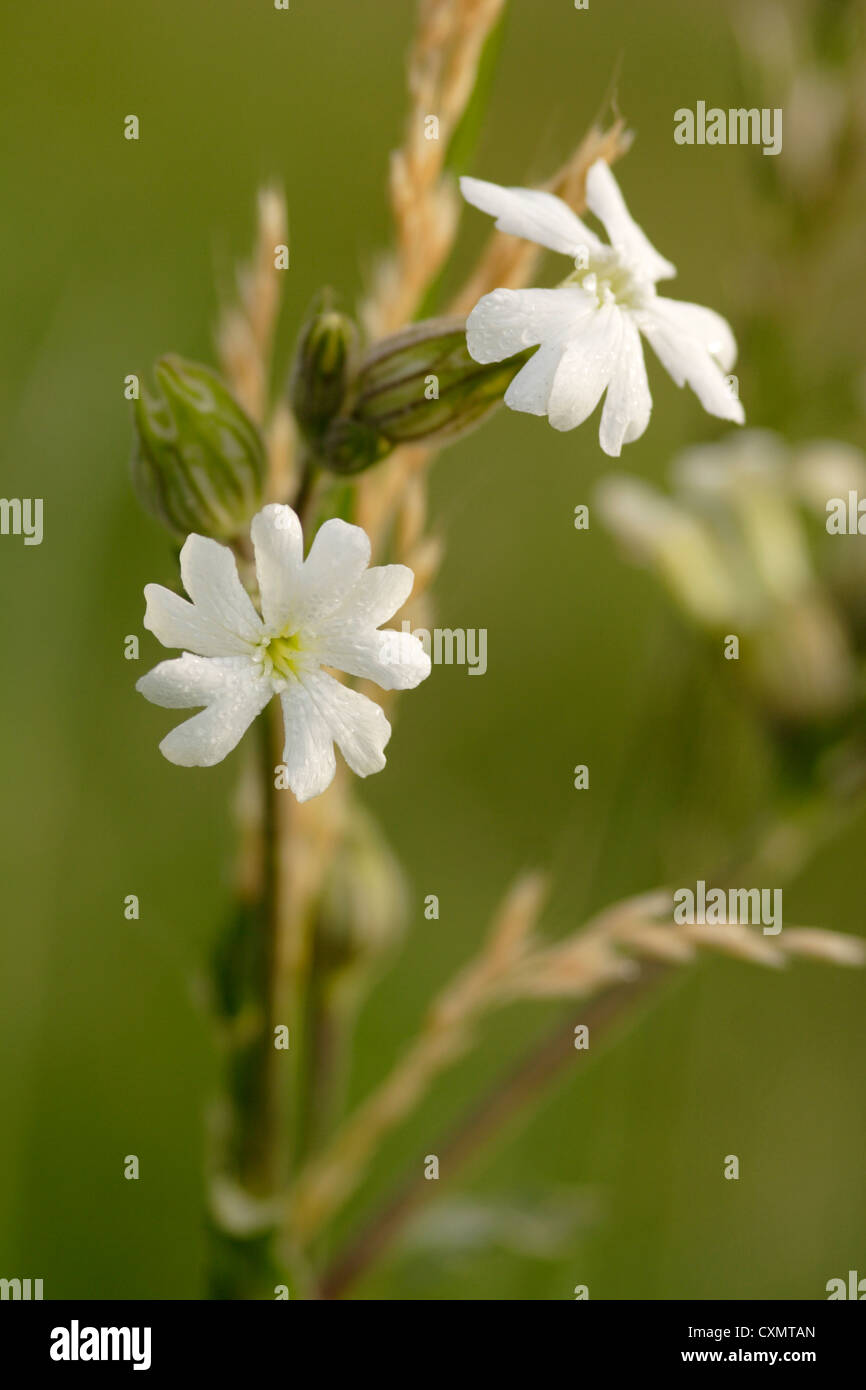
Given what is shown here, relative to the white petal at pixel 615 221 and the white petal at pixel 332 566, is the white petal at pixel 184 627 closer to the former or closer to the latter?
the white petal at pixel 332 566

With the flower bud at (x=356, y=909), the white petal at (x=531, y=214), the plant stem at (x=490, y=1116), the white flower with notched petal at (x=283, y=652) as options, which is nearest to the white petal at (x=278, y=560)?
the white flower with notched petal at (x=283, y=652)

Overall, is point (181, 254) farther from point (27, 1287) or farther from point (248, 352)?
point (27, 1287)

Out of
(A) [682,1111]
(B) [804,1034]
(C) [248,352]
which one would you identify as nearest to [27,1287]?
(A) [682,1111]

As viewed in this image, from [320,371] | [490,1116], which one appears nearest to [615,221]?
[320,371]

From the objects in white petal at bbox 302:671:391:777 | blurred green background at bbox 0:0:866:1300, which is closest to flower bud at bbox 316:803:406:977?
blurred green background at bbox 0:0:866:1300

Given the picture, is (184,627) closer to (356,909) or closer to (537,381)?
(537,381)

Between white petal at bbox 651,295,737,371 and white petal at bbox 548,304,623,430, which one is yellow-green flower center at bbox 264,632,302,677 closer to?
white petal at bbox 548,304,623,430
